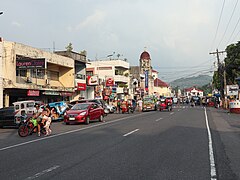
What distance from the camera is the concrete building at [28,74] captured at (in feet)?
94.0

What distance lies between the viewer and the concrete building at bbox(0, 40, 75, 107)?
28641 mm

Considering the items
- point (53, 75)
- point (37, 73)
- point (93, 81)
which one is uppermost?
point (53, 75)

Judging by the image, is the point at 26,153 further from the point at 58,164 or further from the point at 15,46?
the point at 15,46

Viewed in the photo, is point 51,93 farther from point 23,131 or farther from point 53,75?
point 23,131

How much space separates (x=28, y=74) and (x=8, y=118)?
13.3 meters

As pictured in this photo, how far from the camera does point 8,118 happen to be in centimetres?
2070

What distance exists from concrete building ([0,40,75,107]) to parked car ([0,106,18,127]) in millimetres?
7360

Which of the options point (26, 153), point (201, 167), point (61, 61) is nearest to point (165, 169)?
point (201, 167)

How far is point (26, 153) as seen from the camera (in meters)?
10.3

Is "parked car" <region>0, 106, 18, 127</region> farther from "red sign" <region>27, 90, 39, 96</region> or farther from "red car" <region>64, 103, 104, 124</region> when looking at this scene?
"red sign" <region>27, 90, 39, 96</region>

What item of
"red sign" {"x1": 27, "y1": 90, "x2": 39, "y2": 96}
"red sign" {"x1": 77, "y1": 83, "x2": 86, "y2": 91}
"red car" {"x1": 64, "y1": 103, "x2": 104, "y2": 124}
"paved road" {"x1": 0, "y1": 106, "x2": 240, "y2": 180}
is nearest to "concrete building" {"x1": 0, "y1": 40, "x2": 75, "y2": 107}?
"red sign" {"x1": 27, "y1": 90, "x2": 39, "y2": 96}

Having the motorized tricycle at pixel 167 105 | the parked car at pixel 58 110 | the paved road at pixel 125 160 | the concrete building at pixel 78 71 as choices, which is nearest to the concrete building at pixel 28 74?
Result: the concrete building at pixel 78 71

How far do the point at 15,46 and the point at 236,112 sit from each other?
22.9m

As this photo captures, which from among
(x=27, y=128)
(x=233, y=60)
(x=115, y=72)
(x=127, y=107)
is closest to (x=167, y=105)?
(x=127, y=107)
